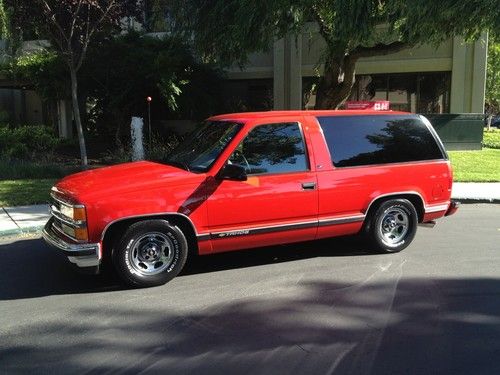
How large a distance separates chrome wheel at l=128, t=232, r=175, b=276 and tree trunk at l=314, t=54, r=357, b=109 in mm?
10264

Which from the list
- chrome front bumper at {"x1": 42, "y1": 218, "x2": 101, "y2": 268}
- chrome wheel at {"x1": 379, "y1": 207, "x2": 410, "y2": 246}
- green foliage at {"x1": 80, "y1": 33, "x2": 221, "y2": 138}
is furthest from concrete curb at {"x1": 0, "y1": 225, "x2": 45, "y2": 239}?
green foliage at {"x1": 80, "y1": 33, "x2": 221, "y2": 138}

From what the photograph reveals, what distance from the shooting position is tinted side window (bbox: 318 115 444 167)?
21.3 feet

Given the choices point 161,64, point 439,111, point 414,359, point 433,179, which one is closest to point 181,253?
point 414,359

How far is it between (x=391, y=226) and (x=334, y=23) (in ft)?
20.6

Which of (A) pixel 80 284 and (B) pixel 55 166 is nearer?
(A) pixel 80 284

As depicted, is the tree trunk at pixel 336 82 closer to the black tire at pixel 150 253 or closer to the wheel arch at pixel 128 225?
the wheel arch at pixel 128 225

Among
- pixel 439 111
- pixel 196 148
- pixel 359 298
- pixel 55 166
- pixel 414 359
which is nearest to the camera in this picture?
pixel 414 359

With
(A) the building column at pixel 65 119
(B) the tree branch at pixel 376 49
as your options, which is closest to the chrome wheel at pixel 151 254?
(B) the tree branch at pixel 376 49

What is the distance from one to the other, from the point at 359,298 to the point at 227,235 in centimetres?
152

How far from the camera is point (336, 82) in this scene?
15039mm

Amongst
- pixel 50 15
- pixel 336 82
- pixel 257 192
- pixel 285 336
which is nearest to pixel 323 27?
pixel 336 82

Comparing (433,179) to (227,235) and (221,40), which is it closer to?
(227,235)

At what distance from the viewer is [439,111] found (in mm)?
21219

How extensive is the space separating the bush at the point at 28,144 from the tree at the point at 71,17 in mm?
3252
